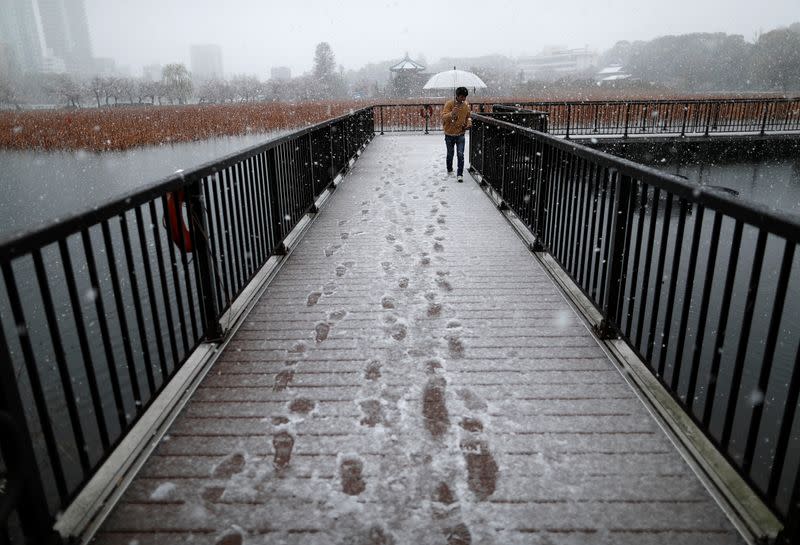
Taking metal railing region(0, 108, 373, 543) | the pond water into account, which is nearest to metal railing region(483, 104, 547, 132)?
metal railing region(0, 108, 373, 543)

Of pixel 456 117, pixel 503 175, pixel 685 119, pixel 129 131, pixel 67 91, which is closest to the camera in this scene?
pixel 503 175

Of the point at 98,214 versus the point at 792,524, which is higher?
the point at 98,214

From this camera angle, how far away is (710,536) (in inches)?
84.4

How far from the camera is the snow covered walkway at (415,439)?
222cm

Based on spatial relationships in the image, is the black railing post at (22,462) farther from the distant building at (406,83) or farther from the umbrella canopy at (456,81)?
the distant building at (406,83)

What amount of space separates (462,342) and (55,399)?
5.46 metres

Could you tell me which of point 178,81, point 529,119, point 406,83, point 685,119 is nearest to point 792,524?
point 529,119

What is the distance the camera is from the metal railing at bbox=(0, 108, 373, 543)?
1979 mm

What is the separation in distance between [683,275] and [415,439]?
9672 millimetres

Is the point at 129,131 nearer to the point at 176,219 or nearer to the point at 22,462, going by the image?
the point at 176,219

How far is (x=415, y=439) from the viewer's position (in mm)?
2746

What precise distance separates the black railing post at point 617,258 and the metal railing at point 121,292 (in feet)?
9.22

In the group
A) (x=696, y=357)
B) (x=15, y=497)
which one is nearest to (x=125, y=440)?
(x=15, y=497)

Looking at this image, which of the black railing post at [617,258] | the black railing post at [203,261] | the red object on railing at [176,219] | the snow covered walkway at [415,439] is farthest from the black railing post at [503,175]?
the red object on railing at [176,219]
